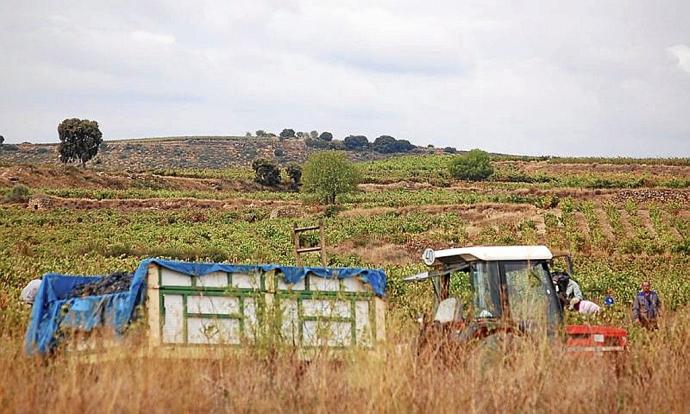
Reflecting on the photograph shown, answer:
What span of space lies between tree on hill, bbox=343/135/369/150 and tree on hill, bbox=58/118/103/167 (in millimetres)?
84573

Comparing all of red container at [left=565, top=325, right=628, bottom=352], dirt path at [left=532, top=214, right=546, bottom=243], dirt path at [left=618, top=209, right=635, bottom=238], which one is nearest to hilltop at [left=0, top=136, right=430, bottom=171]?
dirt path at [left=532, top=214, right=546, bottom=243]

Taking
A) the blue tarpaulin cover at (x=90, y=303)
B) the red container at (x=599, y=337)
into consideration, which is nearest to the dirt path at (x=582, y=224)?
the red container at (x=599, y=337)

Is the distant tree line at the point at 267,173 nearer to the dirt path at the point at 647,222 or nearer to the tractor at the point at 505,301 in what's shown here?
the dirt path at the point at 647,222

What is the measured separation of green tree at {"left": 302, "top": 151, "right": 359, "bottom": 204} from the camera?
75500 millimetres

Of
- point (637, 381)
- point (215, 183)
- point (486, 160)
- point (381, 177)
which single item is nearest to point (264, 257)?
point (637, 381)

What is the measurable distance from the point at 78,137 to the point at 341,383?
9145 cm

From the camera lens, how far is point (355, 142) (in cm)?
17788

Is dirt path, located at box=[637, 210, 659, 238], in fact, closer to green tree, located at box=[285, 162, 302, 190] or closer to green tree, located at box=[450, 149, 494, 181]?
green tree, located at box=[450, 149, 494, 181]

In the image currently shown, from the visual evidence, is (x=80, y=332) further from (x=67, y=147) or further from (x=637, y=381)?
(x=67, y=147)

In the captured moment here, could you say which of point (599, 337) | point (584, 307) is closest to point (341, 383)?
point (599, 337)

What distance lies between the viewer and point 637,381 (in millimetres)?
7258

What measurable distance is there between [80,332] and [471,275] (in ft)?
15.2

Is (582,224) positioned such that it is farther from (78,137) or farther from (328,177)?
(78,137)

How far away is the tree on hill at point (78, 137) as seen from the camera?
3625 inches
